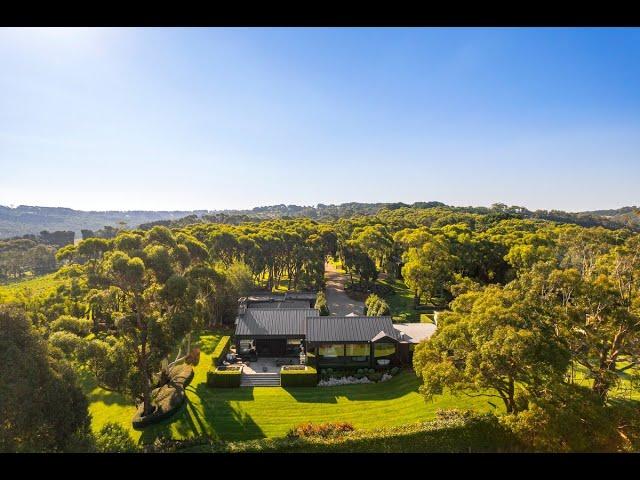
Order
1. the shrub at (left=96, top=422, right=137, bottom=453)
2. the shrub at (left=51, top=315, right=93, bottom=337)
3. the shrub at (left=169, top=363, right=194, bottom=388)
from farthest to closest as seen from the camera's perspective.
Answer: the shrub at (left=169, top=363, right=194, bottom=388) → the shrub at (left=51, top=315, right=93, bottom=337) → the shrub at (left=96, top=422, right=137, bottom=453)

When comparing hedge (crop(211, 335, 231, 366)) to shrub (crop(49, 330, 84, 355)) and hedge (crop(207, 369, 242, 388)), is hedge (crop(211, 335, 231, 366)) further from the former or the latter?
shrub (crop(49, 330, 84, 355))

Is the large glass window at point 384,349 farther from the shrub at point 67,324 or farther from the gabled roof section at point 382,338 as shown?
the shrub at point 67,324

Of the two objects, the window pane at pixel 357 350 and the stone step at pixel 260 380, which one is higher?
the window pane at pixel 357 350

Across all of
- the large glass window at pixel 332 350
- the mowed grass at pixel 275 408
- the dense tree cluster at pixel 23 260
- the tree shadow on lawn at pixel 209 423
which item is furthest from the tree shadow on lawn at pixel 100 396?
the dense tree cluster at pixel 23 260

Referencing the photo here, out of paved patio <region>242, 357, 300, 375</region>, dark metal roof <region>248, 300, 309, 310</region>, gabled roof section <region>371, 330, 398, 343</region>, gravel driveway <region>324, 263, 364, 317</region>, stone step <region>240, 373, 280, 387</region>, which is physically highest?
gabled roof section <region>371, 330, 398, 343</region>

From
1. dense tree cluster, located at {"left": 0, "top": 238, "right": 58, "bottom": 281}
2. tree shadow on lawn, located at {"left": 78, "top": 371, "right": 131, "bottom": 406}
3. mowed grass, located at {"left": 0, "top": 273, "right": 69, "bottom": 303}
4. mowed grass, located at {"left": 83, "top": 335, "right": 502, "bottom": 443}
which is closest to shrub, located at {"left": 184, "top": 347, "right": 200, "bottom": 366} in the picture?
mowed grass, located at {"left": 83, "top": 335, "right": 502, "bottom": 443}
